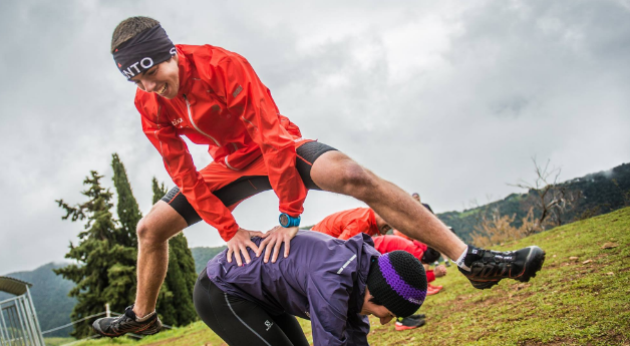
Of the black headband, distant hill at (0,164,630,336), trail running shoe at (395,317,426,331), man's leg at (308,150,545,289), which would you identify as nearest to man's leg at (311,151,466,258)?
man's leg at (308,150,545,289)

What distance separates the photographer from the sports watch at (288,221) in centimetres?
215

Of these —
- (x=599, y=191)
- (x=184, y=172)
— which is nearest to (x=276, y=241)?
(x=184, y=172)

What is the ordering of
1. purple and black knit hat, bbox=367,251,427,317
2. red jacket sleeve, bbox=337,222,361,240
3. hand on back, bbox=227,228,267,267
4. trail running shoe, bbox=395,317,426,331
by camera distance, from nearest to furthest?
purple and black knit hat, bbox=367,251,427,317 < hand on back, bbox=227,228,267,267 < trail running shoe, bbox=395,317,426,331 < red jacket sleeve, bbox=337,222,361,240

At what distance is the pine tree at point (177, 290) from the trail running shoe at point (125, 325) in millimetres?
19420

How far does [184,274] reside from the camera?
2517 centimetres

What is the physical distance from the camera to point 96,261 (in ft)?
74.6

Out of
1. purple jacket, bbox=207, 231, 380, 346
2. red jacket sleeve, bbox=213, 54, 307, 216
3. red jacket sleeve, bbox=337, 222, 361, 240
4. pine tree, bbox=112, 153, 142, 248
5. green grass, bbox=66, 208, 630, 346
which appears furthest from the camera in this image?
pine tree, bbox=112, 153, 142, 248

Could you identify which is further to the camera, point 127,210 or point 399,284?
point 127,210

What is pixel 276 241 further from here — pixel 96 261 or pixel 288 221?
pixel 96 261

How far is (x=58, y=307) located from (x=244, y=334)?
9362cm

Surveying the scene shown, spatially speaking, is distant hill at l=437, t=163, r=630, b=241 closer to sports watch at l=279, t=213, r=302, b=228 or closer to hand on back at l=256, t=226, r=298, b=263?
sports watch at l=279, t=213, r=302, b=228

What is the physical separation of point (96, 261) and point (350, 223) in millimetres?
23177

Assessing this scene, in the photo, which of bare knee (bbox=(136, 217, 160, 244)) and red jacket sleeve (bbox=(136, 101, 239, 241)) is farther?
bare knee (bbox=(136, 217, 160, 244))

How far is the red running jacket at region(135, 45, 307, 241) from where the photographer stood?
2.28 metres
